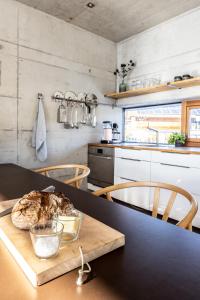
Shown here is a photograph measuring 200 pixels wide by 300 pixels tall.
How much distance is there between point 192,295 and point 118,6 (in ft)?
10.8

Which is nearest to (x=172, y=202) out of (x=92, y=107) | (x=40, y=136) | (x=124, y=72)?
(x=40, y=136)

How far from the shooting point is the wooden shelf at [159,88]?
2.84 meters

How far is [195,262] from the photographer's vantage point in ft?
1.89

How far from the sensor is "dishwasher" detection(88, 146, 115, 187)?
10.9 feet

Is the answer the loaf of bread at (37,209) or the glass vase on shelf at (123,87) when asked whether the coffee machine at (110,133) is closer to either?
the glass vase on shelf at (123,87)

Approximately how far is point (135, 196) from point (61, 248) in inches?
99.6

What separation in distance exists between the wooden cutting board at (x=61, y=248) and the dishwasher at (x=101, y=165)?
2.56 metres

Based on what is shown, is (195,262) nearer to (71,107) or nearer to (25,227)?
(25,227)

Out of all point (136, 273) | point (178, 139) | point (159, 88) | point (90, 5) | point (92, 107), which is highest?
point (90, 5)

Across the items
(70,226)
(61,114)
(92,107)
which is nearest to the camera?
(70,226)

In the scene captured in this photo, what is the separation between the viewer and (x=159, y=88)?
3.21 metres

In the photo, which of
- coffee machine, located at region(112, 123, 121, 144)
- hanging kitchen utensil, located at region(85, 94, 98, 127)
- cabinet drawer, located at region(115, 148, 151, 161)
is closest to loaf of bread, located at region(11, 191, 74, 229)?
cabinet drawer, located at region(115, 148, 151, 161)

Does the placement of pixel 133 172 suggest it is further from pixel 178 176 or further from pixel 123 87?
pixel 123 87

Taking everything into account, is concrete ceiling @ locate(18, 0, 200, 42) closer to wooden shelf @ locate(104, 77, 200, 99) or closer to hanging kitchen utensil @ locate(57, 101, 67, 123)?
wooden shelf @ locate(104, 77, 200, 99)
